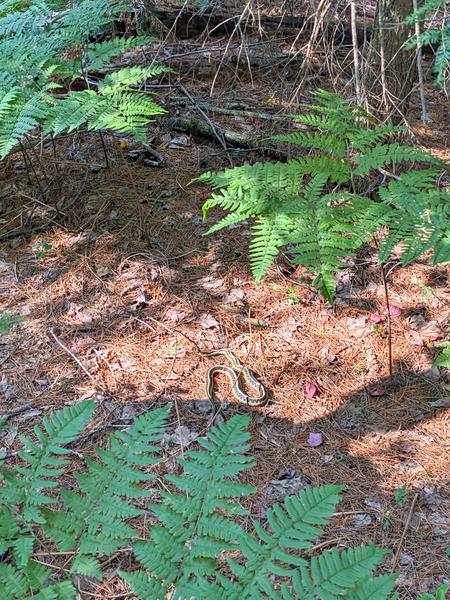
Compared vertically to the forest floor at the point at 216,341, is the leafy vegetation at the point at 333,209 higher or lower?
higher

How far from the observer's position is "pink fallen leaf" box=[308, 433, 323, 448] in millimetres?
3267

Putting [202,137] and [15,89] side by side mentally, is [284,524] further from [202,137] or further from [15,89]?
[202,137]

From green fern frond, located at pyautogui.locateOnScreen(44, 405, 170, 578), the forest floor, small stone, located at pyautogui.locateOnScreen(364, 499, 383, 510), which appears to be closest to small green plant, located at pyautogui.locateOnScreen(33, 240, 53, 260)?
the forest floor

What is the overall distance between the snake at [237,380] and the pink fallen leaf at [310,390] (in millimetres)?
266

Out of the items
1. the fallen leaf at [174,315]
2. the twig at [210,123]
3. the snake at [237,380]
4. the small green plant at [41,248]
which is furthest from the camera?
the twig at [210,123]

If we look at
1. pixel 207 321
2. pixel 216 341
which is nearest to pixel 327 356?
pixel 216 341

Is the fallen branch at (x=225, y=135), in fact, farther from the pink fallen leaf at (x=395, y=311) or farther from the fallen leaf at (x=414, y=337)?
the fallen leaf at (x=414, y=337)

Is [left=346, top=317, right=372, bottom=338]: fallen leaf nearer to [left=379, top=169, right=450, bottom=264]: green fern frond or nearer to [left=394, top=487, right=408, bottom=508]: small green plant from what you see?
[left=394, top=487, right=408, bottom=508]: small green plant

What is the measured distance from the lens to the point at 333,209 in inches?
103

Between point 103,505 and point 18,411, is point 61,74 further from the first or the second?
point 103,505

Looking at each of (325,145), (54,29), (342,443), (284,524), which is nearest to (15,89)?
(54,29)

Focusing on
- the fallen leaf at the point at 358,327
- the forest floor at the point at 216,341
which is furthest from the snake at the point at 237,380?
the fallen leaf at the point at 358,327

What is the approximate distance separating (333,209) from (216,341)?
60.0 inches

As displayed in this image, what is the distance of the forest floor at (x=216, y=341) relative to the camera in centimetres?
307
